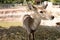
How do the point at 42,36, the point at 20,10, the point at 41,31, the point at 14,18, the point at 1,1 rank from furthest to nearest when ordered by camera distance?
the point at 1,1
the point at 20,10
the point at 14,18
the point at 41,31
the point at 42,36

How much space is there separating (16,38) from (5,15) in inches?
146

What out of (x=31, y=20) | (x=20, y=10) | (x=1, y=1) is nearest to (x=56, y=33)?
(x=31, y=20)

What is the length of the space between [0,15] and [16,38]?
3.65m

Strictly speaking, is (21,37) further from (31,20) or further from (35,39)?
(31,20)

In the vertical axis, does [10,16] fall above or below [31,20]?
below

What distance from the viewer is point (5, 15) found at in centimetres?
817

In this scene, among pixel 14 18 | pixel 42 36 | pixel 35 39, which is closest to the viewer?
pixel 35 39

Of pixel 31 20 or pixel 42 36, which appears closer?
pixel 31 20

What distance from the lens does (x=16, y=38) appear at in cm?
461

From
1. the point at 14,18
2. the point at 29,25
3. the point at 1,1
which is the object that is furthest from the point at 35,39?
the point at 1,1

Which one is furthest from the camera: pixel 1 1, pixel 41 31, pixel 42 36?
pixel 1 1

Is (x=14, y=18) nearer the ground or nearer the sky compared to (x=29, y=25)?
nearer the ground

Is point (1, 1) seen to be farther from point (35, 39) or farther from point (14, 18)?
point (35, 39)

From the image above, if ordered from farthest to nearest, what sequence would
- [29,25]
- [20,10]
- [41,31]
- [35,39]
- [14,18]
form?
[20,10]
[14,18]
[41,31]
[35,39]
[29,25]
